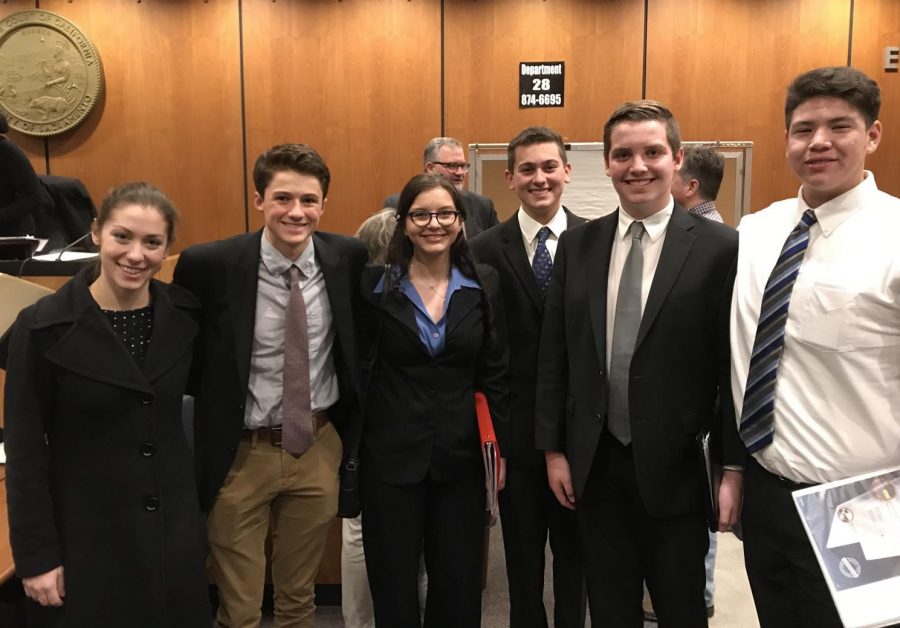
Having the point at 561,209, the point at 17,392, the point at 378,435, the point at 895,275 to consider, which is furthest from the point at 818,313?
the point at 17,392

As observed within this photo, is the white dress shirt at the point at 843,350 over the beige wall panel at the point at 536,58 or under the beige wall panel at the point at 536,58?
under

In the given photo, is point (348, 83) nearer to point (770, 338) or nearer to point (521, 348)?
Answer: point (521, 348)

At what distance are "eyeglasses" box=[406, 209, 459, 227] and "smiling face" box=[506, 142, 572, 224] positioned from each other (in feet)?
1.16

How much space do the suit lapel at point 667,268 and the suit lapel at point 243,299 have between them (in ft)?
3.42

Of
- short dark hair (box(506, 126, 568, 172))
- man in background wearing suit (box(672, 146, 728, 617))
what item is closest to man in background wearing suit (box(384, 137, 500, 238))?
man in background wearing suit (box(672, 146, 728, 617))

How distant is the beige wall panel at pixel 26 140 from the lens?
5707 mm

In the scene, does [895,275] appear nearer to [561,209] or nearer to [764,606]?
[764,606]

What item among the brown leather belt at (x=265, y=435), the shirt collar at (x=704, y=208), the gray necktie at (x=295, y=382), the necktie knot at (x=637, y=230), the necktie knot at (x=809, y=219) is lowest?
the brown leather belt at (x=265, y=435)

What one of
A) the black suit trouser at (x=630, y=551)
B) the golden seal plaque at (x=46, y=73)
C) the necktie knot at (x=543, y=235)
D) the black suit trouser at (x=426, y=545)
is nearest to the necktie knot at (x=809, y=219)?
the black suit trouser at (x=630, y=551)

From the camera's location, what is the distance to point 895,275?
1459 millimetres

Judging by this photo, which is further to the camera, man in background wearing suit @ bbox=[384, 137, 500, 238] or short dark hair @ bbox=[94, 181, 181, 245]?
man in background wearing suit @ bbox=[384, 137, 500, 238]

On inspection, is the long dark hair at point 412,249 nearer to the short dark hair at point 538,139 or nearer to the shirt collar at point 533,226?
the shirt collar at point 533,226

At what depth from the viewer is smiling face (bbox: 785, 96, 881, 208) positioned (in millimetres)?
1532

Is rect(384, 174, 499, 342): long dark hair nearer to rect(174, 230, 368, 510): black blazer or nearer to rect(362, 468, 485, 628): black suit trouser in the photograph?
rect(174, 230, 368, 510): black blazer
